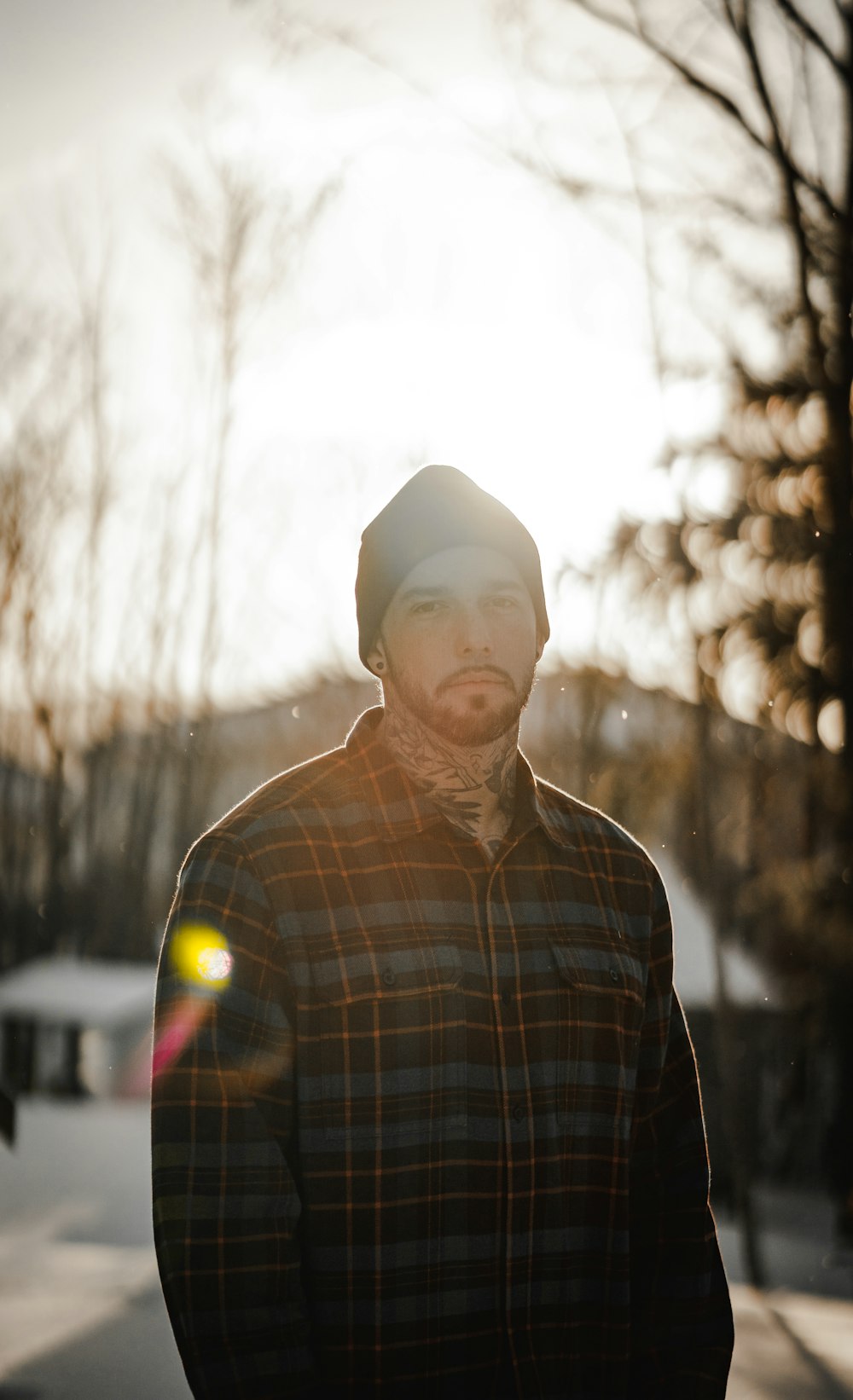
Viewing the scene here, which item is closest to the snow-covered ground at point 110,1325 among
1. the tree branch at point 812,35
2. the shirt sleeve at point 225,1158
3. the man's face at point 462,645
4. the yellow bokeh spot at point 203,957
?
the shirt sleeve at point 225,1158

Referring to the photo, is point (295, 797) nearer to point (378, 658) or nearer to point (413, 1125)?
point (378, 658)

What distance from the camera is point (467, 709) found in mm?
1009

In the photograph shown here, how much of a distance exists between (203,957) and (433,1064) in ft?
0.72

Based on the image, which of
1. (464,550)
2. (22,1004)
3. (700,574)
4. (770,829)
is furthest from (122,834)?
(464,550)

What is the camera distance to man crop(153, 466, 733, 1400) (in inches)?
33.7

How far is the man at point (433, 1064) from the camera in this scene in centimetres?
86

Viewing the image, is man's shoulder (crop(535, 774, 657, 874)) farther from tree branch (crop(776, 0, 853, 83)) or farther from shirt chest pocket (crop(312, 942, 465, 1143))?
tree branch (crop(776, 0, 853, 83))

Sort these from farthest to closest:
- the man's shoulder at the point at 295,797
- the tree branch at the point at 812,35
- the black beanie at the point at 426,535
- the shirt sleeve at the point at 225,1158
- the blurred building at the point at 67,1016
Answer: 1. the blurred building at the point at 67,1016
2. the tree branch at the point at 812,35
3. the black beanie at the point at 426,535
4. the man's shoulder at the point at 295,797
5. the shirt sleeve at the point at 225,1158

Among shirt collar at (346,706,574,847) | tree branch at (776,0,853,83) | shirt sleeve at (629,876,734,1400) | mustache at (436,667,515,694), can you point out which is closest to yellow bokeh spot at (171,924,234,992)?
shirt collar at (346,706,574,847)

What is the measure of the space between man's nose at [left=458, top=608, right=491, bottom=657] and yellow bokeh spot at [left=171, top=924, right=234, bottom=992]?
0.33m

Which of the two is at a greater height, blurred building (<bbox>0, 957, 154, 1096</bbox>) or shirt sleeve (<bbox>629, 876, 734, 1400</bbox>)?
shirt sleeve (<bbox>629, 876, 734, 1400</bbox>)

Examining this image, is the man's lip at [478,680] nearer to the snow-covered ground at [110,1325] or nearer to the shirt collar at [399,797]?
the shirt collar at [399,797]

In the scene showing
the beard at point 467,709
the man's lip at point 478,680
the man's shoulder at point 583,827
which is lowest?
the man's shoulder at point 583,827

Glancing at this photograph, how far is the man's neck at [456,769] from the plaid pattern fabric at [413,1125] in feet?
0.06
